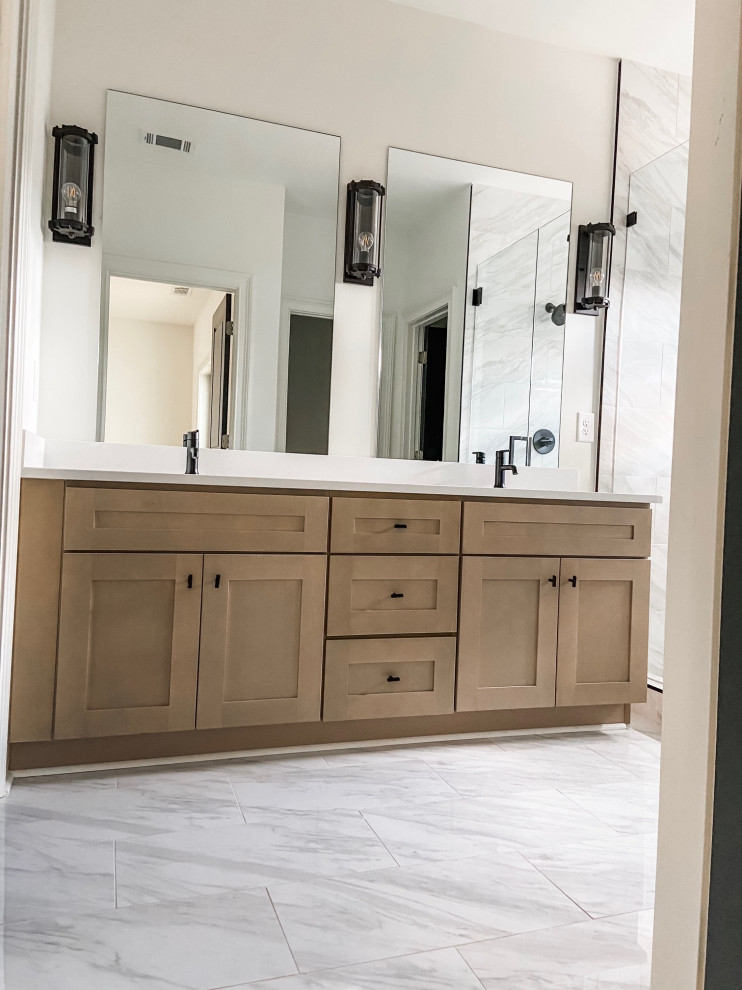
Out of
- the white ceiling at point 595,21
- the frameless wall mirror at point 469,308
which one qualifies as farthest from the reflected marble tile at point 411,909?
the white ceiling at point 595,21

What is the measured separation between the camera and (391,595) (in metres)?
2.38

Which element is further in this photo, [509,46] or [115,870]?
[509,46]

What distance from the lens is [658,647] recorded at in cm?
308

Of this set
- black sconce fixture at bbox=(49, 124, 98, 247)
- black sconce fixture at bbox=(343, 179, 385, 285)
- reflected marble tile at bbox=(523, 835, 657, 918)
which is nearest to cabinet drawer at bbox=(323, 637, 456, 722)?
reflected marble tile at bbox=(523, 835, 657, 918)

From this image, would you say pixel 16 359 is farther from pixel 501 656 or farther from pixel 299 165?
pixel 501 656

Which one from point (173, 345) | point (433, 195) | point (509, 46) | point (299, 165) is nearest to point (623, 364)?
point (433, 195)

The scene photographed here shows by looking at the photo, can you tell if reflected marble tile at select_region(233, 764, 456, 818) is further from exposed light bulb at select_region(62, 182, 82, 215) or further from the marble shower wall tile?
exposed light bulb at select_region(62, 182, 82, 215)

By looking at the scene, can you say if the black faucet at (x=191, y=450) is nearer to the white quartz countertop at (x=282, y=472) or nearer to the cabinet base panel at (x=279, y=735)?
the white quartz countertop at (x=282, y=472)

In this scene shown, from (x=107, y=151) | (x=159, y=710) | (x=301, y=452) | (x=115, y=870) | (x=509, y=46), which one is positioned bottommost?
(x=115, y=870)

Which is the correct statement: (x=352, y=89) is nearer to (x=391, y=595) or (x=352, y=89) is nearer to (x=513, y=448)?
(x=513, y=448)

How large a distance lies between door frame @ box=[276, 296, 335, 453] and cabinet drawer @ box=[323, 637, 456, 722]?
0.81 m

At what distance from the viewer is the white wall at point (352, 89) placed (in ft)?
8.30

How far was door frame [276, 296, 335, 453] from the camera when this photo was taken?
2.74m

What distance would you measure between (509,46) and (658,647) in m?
2.46
